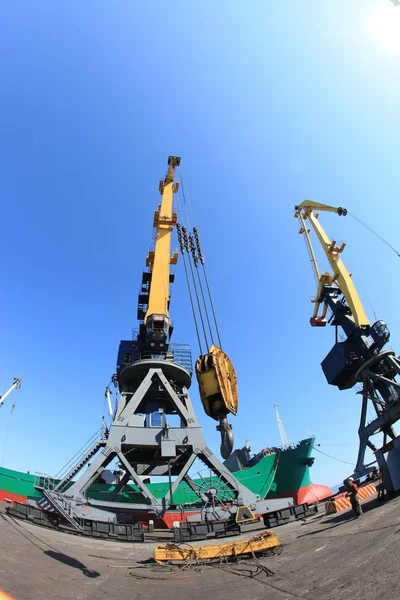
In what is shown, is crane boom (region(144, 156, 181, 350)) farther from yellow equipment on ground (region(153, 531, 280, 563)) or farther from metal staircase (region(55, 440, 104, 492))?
yellow equipment on ground (region(153, 531, 280, 563))

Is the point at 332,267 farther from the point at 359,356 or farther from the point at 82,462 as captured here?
the point at 82,462

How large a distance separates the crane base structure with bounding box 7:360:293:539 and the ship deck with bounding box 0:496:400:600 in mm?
4388

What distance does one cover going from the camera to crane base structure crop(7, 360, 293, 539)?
43.0 ft

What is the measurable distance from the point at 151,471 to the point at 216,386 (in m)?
8.12

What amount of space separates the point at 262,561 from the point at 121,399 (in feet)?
39.1

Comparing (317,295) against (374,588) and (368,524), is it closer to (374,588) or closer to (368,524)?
(368,524)

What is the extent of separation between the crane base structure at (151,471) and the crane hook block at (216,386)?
1404mm

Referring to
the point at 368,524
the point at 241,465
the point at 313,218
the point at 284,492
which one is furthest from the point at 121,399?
the point at 313,218

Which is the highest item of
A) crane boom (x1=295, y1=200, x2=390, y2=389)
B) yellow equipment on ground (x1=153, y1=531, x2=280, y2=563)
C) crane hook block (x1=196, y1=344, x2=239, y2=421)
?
crane boom (x1=295, y1=200, x2=390, y2=389)

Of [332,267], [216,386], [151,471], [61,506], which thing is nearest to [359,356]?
Result: [332,267]

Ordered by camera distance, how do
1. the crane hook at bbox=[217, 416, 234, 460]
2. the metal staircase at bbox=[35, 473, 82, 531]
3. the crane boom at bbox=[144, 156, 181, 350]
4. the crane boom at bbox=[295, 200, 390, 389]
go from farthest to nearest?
the crane boom at bbox=[295, 200, 390, 389], the crane boom at bbox=[144, 156, 181, 350], the crane hook at bbox=[217, 416, 234, 460], the metal staircase at bbox=[35, 473, 82, 531]

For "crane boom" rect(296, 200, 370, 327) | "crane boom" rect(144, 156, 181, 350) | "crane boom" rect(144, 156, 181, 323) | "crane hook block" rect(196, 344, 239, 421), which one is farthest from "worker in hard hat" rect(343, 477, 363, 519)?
"crane boom" rect(296, 200, 370, 327)

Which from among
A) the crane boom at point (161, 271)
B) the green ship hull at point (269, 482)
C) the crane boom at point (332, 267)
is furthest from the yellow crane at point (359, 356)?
the crane boom at point (161, 271)

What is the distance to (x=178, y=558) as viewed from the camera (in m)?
7.80
